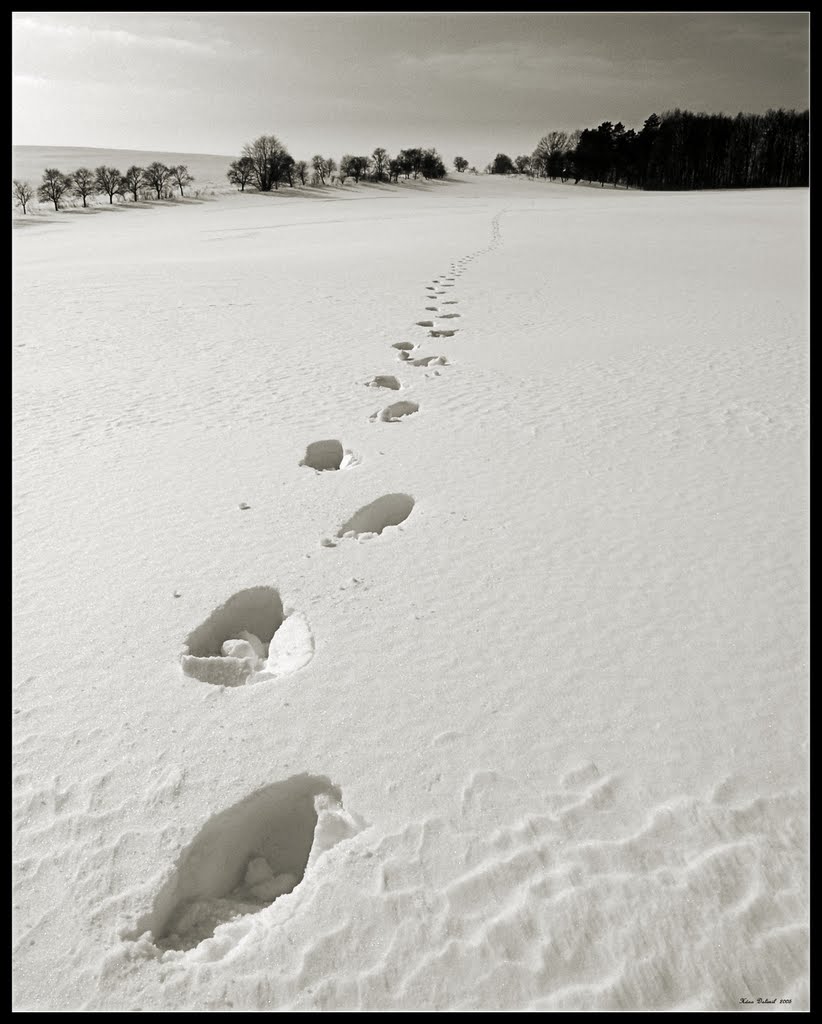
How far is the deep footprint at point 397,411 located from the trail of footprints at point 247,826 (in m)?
2.91

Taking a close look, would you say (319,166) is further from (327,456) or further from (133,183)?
(327,456)

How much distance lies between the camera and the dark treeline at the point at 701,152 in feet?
209

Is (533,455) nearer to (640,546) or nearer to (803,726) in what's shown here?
(640,546)

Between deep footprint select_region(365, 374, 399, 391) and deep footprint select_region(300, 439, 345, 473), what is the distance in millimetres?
1650

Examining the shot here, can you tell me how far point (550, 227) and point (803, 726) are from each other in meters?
24.7

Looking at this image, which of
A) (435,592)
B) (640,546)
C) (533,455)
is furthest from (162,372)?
(640,546)

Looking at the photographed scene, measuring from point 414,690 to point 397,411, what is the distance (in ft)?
12.8

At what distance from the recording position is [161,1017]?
1.90m

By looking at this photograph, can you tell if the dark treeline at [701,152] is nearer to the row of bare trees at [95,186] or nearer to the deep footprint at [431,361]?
the row of bare trees at [95,186]

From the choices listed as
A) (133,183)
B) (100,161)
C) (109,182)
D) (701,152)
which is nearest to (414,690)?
(109,182)

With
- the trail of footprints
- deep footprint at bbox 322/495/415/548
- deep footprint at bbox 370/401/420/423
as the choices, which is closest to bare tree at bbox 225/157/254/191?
deep footprint at bbox 370/401/420/423

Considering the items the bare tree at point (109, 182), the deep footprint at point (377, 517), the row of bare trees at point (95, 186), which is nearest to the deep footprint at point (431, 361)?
the deep footprint at point (377, 517)

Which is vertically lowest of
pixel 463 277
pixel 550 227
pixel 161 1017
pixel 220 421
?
pixel 161 1017

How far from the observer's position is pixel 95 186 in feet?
160
